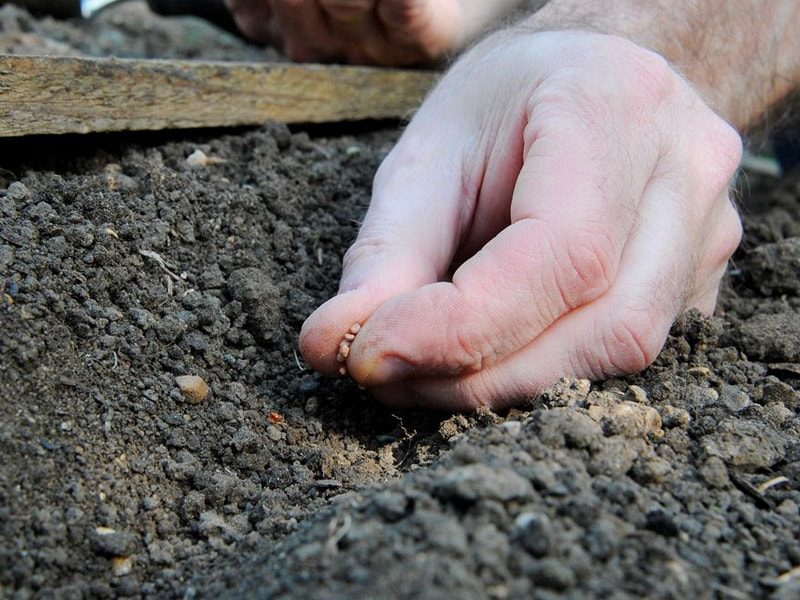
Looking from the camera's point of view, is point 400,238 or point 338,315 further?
point 400,238

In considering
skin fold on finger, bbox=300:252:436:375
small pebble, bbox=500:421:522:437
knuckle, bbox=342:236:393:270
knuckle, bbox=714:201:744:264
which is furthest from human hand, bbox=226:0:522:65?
small pebble, bbox=500:421:522:437

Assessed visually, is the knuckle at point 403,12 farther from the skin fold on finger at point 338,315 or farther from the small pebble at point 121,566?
the small pebble at point 121,566

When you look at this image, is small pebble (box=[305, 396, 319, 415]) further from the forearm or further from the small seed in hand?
the forearm

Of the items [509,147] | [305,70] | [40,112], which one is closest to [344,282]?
[509,147]

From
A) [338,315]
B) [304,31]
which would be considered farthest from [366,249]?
[304,31]

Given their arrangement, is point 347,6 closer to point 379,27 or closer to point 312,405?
point 379,27

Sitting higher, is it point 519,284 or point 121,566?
point 519,284
